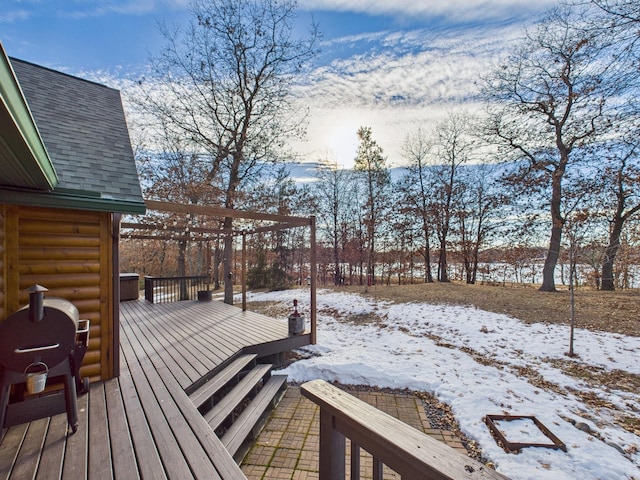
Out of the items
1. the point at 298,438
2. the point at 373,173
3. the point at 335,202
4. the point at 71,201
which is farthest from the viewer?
the point at 335,202

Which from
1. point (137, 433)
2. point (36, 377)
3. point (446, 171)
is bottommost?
point (137, 433)

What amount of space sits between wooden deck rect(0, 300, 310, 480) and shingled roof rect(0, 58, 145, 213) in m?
1.85

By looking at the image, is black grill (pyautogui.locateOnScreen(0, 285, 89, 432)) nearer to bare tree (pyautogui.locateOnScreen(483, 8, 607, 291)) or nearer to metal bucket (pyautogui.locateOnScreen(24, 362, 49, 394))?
metal bucket (pyautogui.locateOnScreen(24, 362, 49, 394))

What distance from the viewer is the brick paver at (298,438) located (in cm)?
266

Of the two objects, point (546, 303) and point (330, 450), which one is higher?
point (330, 450)

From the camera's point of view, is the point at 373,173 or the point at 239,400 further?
the point at 373,173

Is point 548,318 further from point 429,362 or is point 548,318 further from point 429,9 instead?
point 429,9

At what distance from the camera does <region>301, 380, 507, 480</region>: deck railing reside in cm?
72

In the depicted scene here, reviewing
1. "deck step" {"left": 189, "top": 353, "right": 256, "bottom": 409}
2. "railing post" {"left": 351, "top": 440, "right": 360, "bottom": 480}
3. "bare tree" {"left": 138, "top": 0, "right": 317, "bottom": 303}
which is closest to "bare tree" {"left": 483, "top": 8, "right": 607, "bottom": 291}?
"bare tree" {"left": 138, "top": 0, "right": 317, "bottom": 303}

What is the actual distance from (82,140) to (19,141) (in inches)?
107

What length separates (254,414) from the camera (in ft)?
11.0

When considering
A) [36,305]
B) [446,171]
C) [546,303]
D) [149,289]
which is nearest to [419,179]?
[446,171]

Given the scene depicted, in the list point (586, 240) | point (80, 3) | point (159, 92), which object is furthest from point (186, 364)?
point (159, 92)

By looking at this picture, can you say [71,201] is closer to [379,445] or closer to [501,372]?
[379,445]
